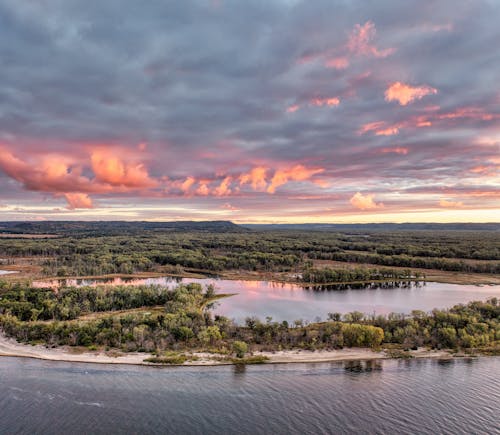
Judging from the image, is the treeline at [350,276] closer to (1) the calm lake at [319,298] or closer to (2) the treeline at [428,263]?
(1) the calm lake at [319,298]

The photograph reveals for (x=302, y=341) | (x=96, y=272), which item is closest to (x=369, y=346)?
(x=302, y=341)

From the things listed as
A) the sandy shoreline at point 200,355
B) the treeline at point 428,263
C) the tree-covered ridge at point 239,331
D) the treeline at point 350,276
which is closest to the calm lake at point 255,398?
the sandy shoreline at point 200,355

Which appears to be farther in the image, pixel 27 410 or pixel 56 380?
pixel 56 380

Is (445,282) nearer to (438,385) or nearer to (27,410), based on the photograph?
(438,385)

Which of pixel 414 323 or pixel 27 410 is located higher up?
pixel 414 323

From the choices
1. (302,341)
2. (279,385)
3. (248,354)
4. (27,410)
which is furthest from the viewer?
(302,341)

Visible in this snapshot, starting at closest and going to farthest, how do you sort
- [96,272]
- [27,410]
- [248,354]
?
1. [27,410]
2. [248,354]
3. [96,272]
